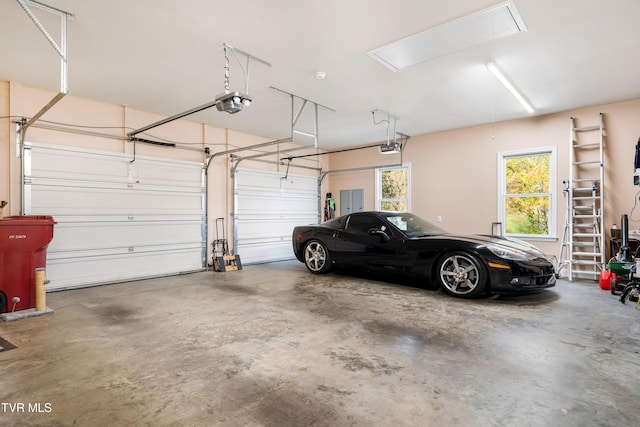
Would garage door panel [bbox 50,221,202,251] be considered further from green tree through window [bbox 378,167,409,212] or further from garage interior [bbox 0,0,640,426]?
green tree through window [bbox 378,167,409,212]

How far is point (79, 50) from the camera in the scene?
368 centimetres

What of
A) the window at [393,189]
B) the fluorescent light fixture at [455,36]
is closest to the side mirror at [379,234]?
the fluorescent light fixture at [455,36]

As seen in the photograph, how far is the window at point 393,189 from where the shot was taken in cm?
805

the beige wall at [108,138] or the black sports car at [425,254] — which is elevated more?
the beige wall at [108,138]

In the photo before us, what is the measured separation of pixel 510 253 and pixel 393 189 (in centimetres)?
450

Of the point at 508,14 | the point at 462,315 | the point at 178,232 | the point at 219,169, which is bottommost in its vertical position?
the point at 462,315

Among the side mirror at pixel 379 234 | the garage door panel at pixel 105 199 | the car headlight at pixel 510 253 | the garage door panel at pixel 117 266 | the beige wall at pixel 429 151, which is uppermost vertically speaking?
the beige wall at pixel 429 151

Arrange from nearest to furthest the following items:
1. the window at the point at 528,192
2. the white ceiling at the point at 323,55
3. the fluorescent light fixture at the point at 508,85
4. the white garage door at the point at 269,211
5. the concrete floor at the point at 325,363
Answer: the concrete floor at the point at 325,363 < the white ceiling at the point at 323,55 < the fluorescent light fixture at the point at 508,85 < the window at the point at 528,192 < the white garage door at the point at 269,211

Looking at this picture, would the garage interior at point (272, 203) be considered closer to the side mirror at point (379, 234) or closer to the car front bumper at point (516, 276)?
the car front bumper at point (516, 276)

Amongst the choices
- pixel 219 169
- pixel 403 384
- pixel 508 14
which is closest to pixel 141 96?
pixel 219 169

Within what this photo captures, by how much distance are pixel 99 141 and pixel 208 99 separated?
193 centimetres

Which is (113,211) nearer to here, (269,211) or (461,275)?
(269,211)

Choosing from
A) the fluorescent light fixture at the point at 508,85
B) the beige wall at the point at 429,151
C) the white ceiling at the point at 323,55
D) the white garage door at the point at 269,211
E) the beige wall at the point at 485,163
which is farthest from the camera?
the white garage door at the point at 269,211

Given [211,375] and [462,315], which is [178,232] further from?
[462,315]
